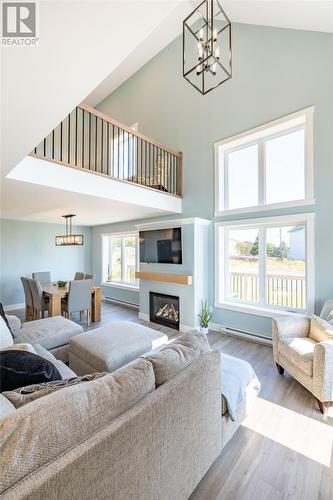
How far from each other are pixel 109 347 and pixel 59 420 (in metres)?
1.57

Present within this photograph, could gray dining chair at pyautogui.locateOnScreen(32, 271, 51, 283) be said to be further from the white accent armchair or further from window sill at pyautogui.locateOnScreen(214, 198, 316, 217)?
the white accent armchair

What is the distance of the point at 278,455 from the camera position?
1.70 meters

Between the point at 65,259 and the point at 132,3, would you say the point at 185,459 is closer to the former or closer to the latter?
the point at 132,3

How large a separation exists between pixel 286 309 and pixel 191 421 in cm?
296

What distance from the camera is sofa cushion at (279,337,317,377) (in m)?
2.26

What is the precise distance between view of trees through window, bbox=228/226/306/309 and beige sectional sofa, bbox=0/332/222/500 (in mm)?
2737

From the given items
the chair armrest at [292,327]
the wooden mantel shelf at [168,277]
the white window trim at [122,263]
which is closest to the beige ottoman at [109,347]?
the chair armrest at [292,327]

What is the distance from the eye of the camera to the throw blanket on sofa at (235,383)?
1.67 metres

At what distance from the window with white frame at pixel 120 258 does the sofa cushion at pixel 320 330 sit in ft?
14.1

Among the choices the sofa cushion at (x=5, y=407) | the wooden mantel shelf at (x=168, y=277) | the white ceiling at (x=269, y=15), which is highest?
the white ceiling at (x=269, y=15)

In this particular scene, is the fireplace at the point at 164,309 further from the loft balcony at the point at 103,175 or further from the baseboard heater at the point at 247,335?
the loft balcony at the point at 103,175

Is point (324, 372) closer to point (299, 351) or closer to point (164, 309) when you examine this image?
point (299, 351)

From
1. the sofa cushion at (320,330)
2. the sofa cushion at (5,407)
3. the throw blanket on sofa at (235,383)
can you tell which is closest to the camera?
the sofa cushion at (5,407)

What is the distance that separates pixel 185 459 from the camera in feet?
4.13
